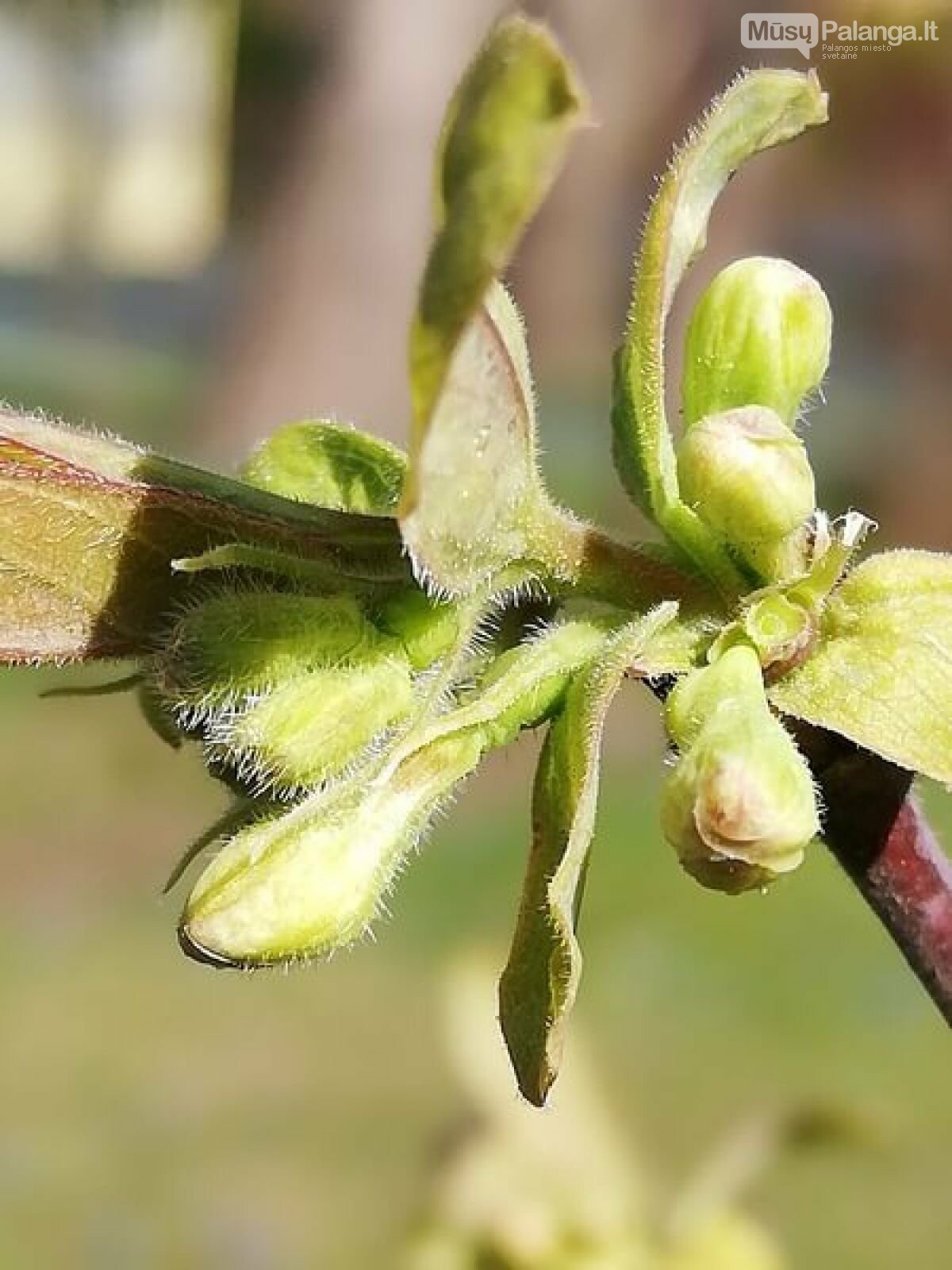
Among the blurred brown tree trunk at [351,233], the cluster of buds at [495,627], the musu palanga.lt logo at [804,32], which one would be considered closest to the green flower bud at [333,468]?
the cluster of buds at [495,627]

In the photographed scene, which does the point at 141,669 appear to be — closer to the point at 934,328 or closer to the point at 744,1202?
the point at 744,1202

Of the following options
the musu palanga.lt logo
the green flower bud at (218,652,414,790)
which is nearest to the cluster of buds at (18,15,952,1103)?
the green flower bud at (218,652,414,790)

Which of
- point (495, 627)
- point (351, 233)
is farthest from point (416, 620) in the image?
point (351, 233)

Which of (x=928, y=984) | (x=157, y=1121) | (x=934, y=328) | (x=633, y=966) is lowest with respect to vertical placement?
(x=157, y=1121)

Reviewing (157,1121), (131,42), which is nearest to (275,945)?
(157,1121)

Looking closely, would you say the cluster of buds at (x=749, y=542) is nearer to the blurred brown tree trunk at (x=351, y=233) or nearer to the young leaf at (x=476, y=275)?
the young leaf at (x=476, y=275)
